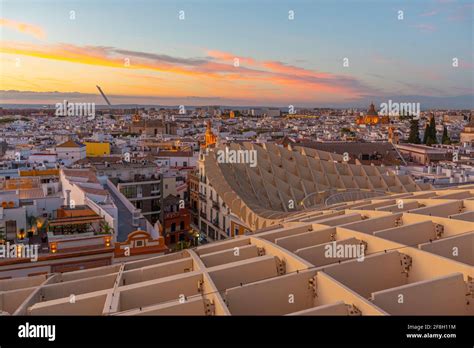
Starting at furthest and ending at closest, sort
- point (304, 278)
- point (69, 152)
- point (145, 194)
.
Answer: point (69, 152) < point (145, 194) < point (304, 278)

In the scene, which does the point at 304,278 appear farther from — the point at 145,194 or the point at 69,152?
the point at 69,152

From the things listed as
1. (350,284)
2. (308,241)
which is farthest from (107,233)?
(350,284)

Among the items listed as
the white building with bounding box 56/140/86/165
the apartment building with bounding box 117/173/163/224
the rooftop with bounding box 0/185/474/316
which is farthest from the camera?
the white building with bounding box 56/140/86/165

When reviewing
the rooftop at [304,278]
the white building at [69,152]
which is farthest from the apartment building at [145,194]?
the rooftop at [304,278]

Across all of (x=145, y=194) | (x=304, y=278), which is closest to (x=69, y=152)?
(x=145, y=194)

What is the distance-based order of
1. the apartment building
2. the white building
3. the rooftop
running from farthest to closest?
1. the white building
2. the apartment building
3. the rooftop

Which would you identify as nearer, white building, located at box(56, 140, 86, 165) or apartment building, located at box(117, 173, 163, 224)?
apartment building, located at box(117, 173, 163, 224)

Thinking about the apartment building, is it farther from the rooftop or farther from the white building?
the rooftop

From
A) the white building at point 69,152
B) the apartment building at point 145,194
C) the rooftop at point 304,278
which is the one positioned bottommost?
the apartment building at point 145,194

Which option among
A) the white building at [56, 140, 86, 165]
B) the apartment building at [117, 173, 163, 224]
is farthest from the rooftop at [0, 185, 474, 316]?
the white building at [56, 140, 86, 165]

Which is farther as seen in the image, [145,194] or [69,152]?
[69,152]

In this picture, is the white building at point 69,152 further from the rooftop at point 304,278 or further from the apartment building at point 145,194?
the rooftop at point 304,278
